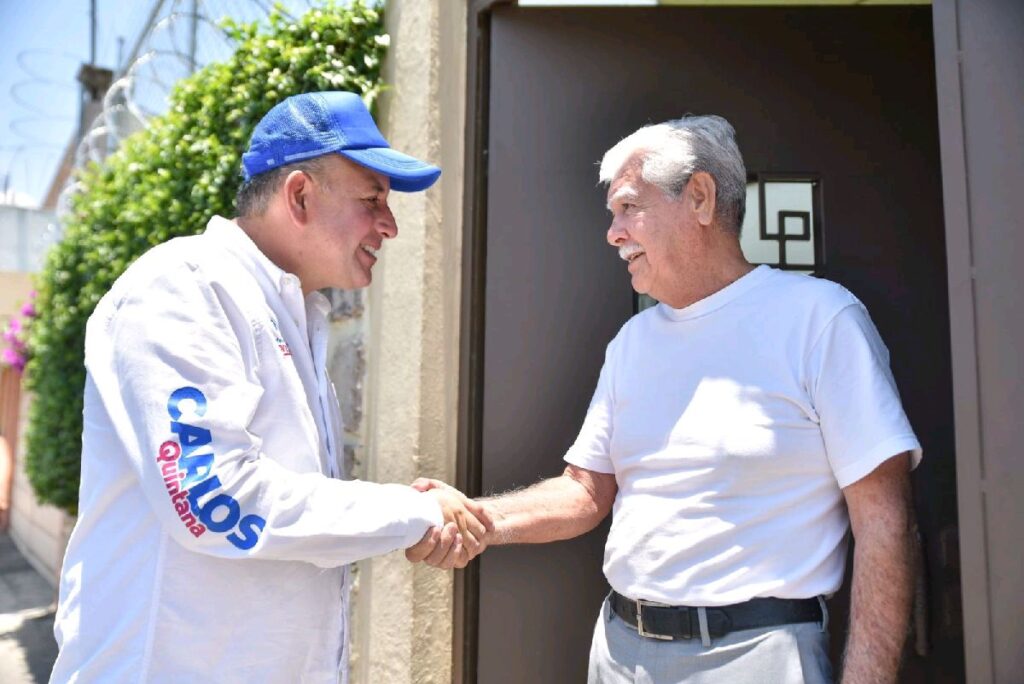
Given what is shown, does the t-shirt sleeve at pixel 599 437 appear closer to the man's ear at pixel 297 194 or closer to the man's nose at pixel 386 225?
the man's nose at pixel 386 225

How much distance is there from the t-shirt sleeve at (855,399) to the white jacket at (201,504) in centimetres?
86

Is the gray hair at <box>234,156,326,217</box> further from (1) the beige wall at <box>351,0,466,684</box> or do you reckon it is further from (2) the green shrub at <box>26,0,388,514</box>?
(2) the green shrub at <box>26,0,388,514</box>

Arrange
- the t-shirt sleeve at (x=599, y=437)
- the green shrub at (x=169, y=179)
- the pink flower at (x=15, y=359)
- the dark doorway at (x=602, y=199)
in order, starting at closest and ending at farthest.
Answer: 1. the t-shirt sleeve at (x=599, y=437)
2. the dark doorway at (x=602, y=199)
3. the green shrub at (x=169, y=179)
4. the pink flower at (x=15, y=359)

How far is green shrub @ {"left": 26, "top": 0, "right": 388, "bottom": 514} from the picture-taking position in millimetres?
3143

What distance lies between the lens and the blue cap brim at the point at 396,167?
6.57ft

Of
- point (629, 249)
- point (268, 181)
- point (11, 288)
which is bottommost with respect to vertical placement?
point (629, 249)

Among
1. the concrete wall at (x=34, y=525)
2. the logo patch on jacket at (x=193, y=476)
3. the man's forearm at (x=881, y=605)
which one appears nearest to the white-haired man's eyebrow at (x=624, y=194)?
the man's forearm at (x=881, y=605)

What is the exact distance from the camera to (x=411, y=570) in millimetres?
2678

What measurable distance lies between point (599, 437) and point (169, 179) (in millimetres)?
2573

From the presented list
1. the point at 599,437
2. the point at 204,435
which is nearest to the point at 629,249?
the point at 599,437

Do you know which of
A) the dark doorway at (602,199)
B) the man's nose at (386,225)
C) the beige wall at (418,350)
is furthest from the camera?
the beige wall at (418,350)

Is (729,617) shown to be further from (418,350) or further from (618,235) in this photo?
(418,350)

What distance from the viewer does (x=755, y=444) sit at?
1885 millimetres

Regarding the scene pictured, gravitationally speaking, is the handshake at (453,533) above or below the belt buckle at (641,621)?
above
